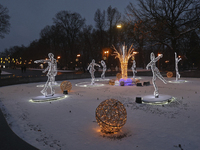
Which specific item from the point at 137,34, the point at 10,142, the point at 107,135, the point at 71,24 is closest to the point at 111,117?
the point at 107,135

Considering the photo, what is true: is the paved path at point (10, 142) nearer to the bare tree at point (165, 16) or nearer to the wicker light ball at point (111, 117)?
the wicker light ball at point (111, 117)

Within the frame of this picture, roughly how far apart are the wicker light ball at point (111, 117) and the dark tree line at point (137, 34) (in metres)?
20.6

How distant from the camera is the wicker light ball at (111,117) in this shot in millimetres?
4977

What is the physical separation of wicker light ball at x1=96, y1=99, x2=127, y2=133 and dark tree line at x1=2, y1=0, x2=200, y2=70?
20610 mm

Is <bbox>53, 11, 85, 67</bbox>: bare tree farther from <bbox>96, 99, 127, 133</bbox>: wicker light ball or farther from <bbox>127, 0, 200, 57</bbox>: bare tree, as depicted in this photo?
<bbox>96, 99, 127, 133</bbox>: wicker light ball

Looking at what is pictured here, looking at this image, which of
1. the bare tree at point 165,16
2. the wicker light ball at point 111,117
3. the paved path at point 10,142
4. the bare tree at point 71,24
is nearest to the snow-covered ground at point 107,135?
the wicker light ball at point 111,117

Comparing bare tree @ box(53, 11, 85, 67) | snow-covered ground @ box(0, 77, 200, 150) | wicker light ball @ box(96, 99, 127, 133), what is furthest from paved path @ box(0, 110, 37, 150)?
bare tree @ box(53, 11, 85, 67)

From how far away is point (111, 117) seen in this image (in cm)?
502

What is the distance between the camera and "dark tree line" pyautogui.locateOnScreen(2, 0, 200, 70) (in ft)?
80.9

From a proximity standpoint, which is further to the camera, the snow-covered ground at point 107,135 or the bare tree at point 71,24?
the bare tree at point 71,24

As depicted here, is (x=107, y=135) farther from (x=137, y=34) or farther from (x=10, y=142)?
(x=137, y=34)

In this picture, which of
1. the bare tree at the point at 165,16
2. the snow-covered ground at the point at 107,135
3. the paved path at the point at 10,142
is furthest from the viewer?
the bare tree at the point at 165,16

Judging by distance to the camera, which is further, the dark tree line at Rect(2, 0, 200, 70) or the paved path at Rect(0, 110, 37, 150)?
the dark tree line at Rect(2, 0, 200, 70)

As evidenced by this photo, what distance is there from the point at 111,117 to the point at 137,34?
22447 mm
